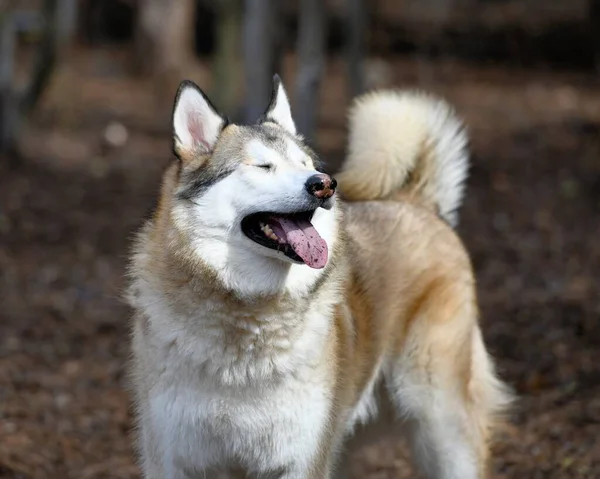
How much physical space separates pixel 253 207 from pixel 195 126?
0.52m

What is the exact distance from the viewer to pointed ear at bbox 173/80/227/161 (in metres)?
4.18

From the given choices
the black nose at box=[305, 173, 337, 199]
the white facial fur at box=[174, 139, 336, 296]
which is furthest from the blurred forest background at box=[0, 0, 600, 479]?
the black nose at box=[305, 173, 337, 199]

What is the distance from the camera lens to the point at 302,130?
35.2 ft

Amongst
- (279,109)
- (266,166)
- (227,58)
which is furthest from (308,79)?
(266,166)

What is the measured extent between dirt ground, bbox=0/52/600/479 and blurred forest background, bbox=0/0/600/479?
0.07 feet

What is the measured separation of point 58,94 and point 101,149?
3.76 m

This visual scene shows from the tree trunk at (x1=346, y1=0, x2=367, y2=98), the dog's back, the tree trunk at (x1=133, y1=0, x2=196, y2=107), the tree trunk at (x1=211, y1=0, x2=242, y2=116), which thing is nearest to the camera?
the dog's back

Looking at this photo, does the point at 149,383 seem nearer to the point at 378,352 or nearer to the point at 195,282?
the point at 195,282

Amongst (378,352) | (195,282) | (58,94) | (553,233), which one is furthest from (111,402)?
(58,94)

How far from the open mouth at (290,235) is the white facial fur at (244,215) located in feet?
0.09

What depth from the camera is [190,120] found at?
422 centimetres

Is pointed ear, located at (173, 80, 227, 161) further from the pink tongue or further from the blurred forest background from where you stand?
the blurred forest background

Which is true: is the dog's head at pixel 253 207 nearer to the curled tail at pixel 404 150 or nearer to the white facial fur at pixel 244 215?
the white facial fur at pixel 244 215

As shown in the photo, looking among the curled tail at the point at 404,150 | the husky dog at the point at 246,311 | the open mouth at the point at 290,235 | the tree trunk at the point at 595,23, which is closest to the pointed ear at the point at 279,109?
the husky dog at the point at 246,311
